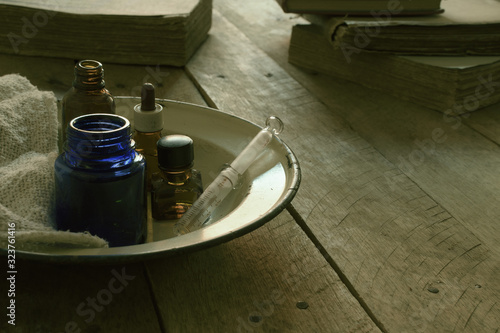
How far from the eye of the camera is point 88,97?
620mm

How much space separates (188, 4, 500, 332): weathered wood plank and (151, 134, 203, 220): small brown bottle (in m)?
0.14

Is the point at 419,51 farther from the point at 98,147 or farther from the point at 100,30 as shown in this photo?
the point at 98,147

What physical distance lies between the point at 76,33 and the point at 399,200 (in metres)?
0.67

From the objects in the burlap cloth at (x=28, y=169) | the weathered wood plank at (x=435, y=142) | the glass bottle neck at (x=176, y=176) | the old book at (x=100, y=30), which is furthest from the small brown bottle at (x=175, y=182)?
the old book at (x=100, y=30)

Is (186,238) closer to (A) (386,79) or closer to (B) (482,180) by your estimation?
(B) (482,180)

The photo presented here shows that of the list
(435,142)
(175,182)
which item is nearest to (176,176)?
(175,182)

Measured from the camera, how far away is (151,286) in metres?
0.53

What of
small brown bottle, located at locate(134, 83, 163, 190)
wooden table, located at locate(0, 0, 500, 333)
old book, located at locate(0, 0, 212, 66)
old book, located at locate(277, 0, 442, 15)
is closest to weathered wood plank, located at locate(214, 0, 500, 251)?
wooden table, located at locate(0, 0, 500, 333)

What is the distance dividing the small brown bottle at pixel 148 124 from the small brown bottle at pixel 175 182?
0.03 m

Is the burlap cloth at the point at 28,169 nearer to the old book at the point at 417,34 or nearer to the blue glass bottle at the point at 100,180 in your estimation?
the blue glass bottle at the point at 100,180

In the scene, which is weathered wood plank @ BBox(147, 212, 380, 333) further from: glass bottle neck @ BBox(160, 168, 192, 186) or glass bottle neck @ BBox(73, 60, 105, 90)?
glass bottle neck @ BBox(73, 60, 105, 90)

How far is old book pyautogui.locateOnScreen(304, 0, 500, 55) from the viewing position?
3.32 feet

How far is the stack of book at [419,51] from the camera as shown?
39.0 inches

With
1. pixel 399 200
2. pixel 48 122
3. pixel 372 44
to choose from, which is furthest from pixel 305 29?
pixel 48 122
